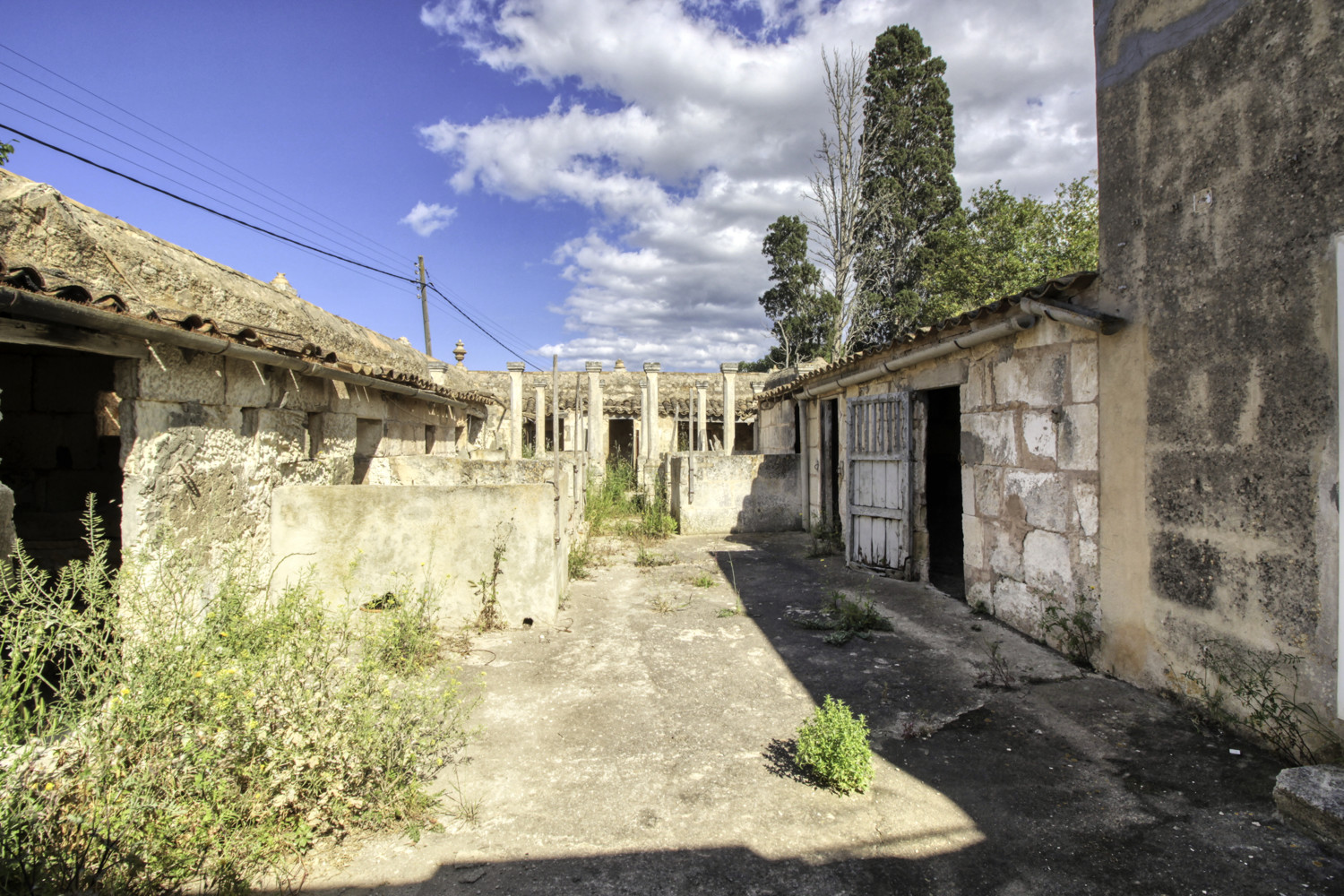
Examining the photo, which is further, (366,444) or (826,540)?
(826,540)

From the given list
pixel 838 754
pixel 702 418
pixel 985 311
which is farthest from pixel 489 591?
pixel 702 418

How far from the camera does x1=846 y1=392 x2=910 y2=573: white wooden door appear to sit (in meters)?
7.34

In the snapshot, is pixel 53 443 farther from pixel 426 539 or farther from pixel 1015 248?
pixel 1015 248

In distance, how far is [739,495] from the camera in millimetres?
11055

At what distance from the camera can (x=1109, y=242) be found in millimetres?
4469

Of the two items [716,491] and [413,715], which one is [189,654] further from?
[716,491]

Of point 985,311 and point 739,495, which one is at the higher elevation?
point 985,311

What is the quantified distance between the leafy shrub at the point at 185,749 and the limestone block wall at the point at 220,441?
3.49 feet

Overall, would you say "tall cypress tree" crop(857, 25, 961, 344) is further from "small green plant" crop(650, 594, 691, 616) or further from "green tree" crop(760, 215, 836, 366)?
"small green plant" crop(650, 594, 691, 616)

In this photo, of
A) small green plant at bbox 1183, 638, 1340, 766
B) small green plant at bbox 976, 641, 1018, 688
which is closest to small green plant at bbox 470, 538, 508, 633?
small green plant at bbox 976, 641, 1018, 688

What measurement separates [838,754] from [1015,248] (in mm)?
16323

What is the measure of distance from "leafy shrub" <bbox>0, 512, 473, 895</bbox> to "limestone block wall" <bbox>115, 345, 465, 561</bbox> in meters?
1.06

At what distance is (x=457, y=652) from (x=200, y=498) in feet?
7.09

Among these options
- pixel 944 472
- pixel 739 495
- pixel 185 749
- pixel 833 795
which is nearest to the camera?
pixel 185 749
